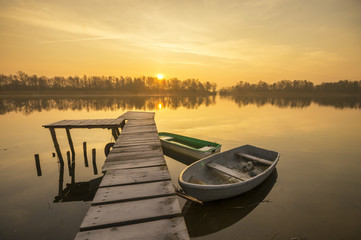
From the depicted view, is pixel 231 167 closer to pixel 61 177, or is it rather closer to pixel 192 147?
pixel 192 147

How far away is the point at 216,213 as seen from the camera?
732cm

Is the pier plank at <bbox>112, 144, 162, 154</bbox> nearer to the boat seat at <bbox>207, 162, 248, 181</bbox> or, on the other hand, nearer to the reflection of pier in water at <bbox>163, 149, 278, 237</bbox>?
the reflection of pier in water at <bbox>163, 149, 278, 237</bbox>

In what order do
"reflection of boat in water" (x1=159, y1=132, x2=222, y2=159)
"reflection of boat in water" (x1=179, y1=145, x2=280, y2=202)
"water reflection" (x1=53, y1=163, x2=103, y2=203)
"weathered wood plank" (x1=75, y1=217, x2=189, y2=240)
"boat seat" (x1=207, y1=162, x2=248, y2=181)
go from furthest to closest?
"reflection of boat in water" (x1=159, y1=132, x2=222, y2=159)
"water reflection" (x1=53, y1=163, x2=103, y2=203)
"boat seat" (x1=207, y1=162, x2=248, y2=181)
"reflection of boat in water" (x1=179, y1=145, x2=280, y2=202)
"weathered wood plank" (x1=75, y1=217, x2=189, y2=240)

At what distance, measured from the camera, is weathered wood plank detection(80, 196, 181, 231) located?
287cm

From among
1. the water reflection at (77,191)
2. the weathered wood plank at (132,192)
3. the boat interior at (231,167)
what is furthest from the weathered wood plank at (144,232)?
the water reflection at (77,191)

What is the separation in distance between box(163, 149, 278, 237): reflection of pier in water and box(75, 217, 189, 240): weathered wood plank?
14.3 feet

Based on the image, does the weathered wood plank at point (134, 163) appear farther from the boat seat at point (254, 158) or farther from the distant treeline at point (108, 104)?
the distant treeline at point (108, 104)

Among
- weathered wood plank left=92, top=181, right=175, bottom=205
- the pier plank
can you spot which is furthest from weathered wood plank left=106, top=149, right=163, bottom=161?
weathered wood plank left=92, top=181, right=175, bottom=205

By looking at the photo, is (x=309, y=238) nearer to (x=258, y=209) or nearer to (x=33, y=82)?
(x=258, y=209)

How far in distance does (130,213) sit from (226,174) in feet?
20.8

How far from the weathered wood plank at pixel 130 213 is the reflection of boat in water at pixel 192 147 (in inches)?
342

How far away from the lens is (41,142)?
17.8m

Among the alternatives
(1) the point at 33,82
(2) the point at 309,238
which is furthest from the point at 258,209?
(1) the point at 33,82

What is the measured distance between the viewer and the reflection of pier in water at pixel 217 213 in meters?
6.68
